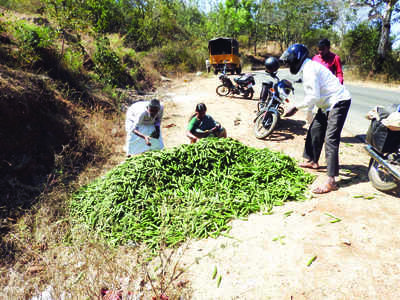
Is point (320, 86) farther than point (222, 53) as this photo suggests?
No

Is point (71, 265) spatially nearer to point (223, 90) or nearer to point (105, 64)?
point (105, 64)

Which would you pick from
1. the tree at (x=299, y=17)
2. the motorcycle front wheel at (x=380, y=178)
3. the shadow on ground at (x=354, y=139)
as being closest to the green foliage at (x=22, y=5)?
the shadow on ground at (x=354, y=139)

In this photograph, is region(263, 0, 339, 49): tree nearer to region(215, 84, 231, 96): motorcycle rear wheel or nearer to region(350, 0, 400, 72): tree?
region(350, 0, 400, 72): tree

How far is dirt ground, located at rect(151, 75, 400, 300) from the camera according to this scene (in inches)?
83.4

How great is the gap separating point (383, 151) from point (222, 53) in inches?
749

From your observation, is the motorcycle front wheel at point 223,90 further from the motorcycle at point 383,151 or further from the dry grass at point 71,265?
the dry grass at point 71,265

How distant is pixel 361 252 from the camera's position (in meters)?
2.36

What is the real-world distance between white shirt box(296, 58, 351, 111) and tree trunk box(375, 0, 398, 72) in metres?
16.8

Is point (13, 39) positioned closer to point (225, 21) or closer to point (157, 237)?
point (157, 237)

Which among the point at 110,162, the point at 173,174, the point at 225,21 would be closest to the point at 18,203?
the point at 110,162

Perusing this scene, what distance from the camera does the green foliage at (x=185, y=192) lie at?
3.04 meters

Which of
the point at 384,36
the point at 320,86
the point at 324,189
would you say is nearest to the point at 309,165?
the point at 324,189

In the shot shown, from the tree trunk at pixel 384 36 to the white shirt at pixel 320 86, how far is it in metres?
16.8

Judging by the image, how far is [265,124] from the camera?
609 centimetres
